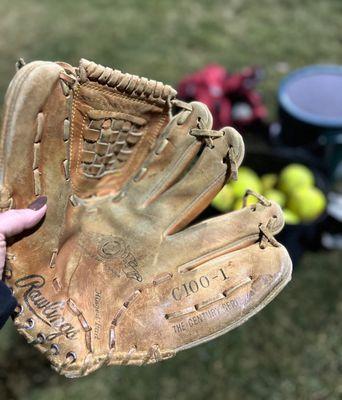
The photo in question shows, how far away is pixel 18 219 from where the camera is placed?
143 cm

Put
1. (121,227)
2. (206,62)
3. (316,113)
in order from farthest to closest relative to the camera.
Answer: (206,62)
(316,113)
(121,227)

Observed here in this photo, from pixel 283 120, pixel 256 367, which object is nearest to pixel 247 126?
pixel 283 120

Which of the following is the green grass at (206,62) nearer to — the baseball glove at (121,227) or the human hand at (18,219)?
the baseball glove at (121,227)

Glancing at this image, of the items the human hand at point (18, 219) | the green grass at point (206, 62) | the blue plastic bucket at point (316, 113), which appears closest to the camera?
the human hand at point (18, 219)

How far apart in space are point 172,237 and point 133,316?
11.3 inches

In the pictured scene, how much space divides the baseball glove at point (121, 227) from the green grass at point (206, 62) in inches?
37.8

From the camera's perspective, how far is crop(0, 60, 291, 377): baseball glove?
146cm

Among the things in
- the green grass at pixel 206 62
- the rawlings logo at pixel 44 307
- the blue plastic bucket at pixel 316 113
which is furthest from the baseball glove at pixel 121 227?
the blue plastic bucket at pixel 316 113

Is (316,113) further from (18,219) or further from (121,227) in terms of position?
(18,219)

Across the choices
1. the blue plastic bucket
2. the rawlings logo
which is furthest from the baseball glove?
the blue plastic bucket

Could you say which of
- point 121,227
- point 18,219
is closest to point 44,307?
point 18,219

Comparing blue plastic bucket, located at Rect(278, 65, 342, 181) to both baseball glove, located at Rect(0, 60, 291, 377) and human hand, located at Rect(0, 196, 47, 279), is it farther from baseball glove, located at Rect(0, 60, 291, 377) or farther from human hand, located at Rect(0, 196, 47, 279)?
human hand, located at Rect(0, 196, 47, 279)

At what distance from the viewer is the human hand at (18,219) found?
1413 millimetres

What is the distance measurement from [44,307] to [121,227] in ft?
1.21
